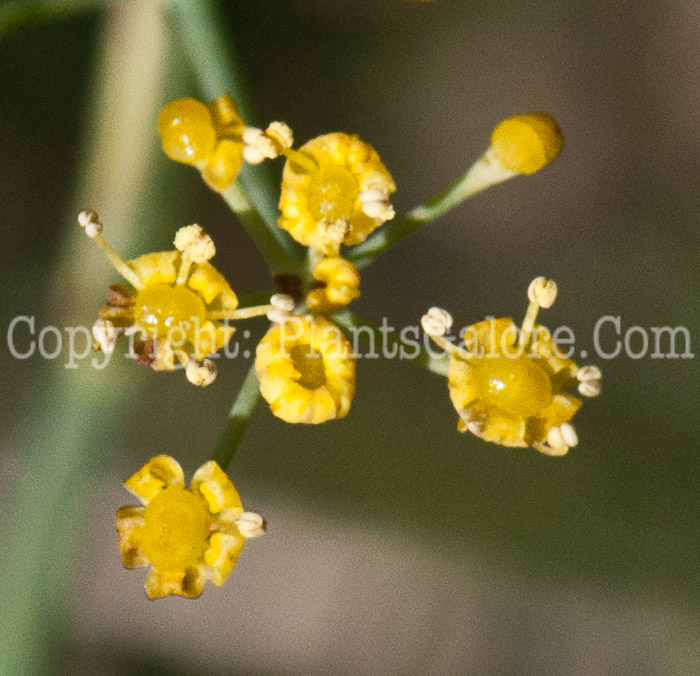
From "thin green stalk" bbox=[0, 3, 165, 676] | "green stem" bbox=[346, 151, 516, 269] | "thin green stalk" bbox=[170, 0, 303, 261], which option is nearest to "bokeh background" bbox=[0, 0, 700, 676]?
"thin green stalk" bbox=[0, 3, 165, 676]

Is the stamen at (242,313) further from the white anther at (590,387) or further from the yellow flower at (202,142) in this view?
the white anther at (590,387)

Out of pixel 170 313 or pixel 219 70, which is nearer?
pixel 170 313

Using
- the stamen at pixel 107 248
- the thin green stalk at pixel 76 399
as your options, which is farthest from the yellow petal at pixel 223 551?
the thin green stalk at pixel 76 399

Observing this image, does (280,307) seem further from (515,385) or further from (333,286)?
(515,385)

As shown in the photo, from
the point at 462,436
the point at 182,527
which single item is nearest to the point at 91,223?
the point at 182,527

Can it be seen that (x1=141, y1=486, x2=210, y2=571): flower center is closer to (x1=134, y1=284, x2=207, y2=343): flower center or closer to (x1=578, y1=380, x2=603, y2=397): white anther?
(x1=134, y1=284, x2=207, y2=343): flower center

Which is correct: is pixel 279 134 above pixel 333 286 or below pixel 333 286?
above

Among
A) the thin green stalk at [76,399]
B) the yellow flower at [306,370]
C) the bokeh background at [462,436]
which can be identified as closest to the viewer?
the yellow flower at [306,370]

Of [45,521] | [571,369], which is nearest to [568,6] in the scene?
[571,369]
